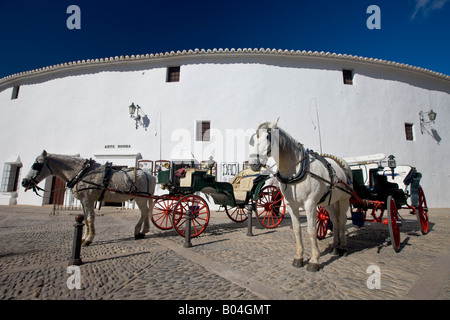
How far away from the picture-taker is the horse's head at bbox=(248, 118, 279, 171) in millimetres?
2838

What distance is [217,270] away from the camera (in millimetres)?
3016

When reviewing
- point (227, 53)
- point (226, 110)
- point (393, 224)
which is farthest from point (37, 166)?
point (227, 53)

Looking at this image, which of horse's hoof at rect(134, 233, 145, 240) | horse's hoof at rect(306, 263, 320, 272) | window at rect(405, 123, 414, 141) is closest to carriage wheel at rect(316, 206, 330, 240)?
horse's hoof at rect(306, 263, 320, 272)

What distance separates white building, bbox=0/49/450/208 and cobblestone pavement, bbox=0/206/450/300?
25.5 feet

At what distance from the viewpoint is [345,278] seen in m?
2.74

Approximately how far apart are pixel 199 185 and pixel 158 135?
318 inches

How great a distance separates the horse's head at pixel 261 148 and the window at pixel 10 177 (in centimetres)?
1707

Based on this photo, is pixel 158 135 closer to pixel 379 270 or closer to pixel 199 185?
pixel 199 185

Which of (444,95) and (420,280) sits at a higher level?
(444,95)

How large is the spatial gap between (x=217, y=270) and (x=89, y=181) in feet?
10.9

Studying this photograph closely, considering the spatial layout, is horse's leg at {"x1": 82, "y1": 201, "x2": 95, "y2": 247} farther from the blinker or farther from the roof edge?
the roof edge

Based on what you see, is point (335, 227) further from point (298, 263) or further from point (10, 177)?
point (10, 177)
